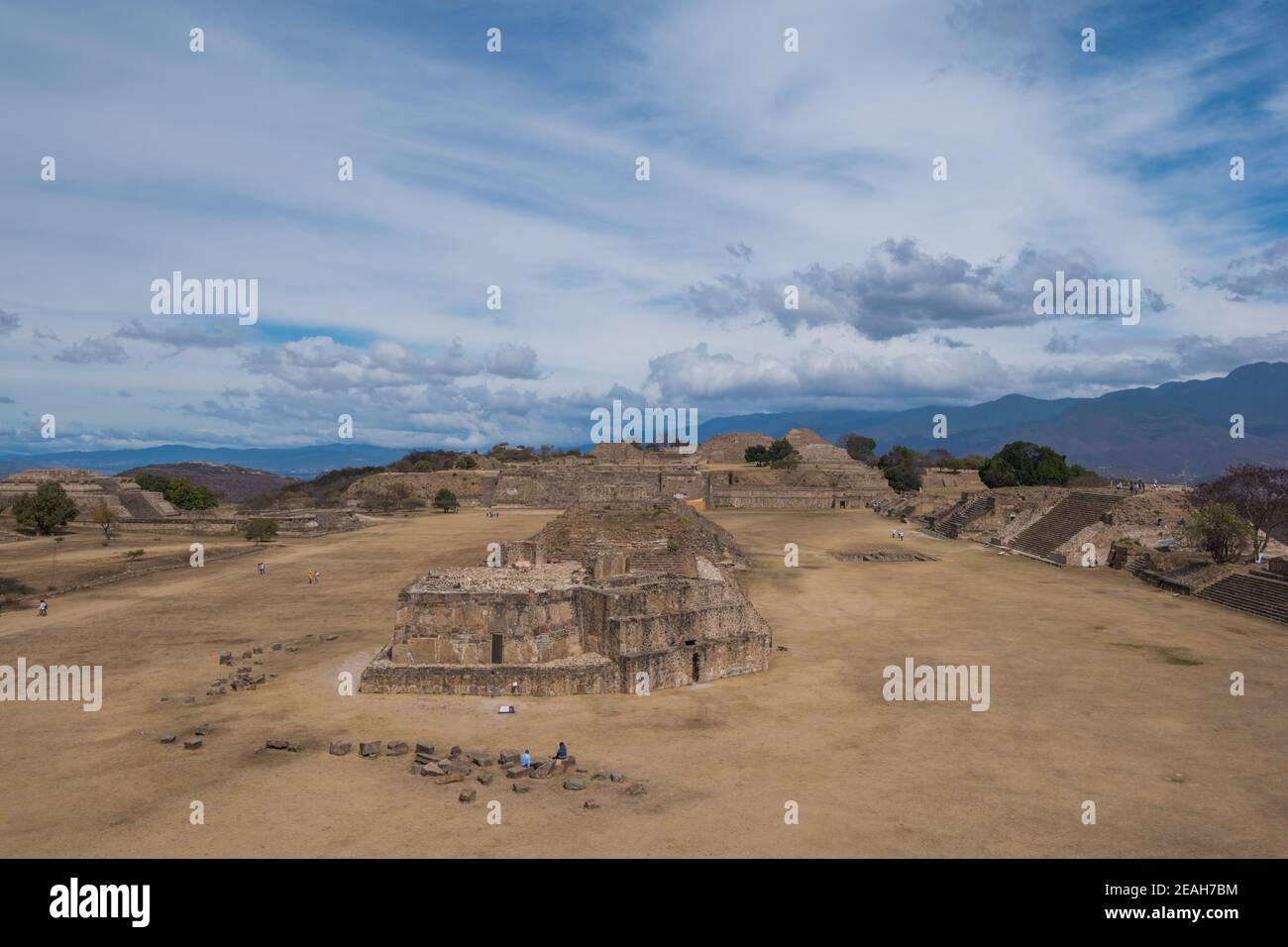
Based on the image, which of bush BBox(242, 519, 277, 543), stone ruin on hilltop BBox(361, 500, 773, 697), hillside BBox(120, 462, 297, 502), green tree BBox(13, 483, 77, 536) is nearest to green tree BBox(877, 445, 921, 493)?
bush BBox(242, 519, 277, 543)

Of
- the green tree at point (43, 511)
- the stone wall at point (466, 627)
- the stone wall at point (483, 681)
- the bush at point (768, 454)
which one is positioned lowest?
the stone wall at point (483, 681)

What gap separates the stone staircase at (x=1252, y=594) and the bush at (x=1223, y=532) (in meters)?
2.60

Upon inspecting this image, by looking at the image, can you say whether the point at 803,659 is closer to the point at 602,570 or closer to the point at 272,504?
the point at 602,570

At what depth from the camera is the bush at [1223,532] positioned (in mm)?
33656

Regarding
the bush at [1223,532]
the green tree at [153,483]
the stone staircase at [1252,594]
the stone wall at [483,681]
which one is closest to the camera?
the stone wall at [483,681]

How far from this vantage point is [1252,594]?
29.8 m

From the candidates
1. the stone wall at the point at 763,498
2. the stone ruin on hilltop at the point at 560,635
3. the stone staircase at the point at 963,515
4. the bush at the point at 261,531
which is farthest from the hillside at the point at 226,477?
the stone ruin on hilltop at the point at 560,635

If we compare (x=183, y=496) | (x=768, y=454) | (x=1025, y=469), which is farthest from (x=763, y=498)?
(x=183, y=496)

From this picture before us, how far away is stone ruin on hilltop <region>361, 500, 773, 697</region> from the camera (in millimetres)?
18750

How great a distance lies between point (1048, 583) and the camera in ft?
119

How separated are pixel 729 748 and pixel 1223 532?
29.7m

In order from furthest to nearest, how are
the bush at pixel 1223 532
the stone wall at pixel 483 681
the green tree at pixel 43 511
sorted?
the green tree at pixel 43 511, the bush at pixel 1223 532, the stone wall at pixel 483 681

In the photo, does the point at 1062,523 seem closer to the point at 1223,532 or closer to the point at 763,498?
the point at 1223,532

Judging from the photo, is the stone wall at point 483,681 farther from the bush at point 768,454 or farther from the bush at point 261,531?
the bush at point 768,454
